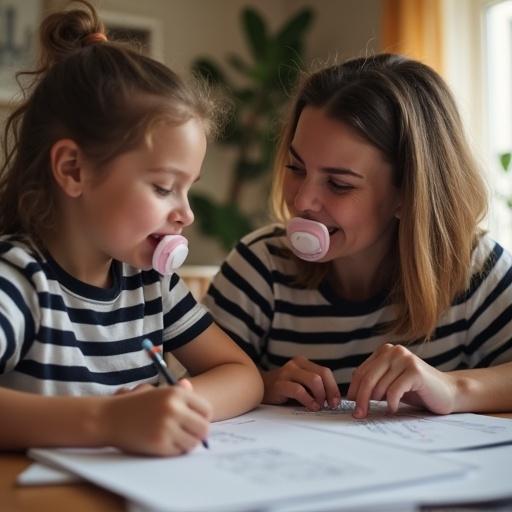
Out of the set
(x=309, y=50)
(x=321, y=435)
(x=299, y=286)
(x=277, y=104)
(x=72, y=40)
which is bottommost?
(x=321, y=435)

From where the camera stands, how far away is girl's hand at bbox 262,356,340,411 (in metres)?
1.14

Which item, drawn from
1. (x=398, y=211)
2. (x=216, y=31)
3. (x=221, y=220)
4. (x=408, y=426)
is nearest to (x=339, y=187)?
(x=398, y=211)

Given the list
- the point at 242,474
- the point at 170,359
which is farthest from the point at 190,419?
the point at 170,359

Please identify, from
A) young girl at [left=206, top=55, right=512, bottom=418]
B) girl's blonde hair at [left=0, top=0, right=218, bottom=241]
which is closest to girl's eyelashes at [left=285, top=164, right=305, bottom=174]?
young girl at [left=206, top=55, right=512, bottom=418]

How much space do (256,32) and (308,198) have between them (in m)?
2.61

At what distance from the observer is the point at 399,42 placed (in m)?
2.79

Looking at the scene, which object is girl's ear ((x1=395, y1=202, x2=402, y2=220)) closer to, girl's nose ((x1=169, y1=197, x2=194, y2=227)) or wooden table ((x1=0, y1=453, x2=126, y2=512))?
girl's nose ((x1=169, y1=197, x2=194, y2=227))

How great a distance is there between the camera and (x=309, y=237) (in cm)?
128

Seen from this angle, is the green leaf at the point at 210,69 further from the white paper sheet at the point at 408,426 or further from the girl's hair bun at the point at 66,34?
the white paper sheet at the point at 408,426

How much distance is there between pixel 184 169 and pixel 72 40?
333 mm

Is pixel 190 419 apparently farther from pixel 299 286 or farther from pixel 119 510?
pixel 299 286

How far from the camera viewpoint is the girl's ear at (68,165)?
3.54ft

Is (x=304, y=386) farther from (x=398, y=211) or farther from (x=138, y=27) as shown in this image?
(x=138, y=27)

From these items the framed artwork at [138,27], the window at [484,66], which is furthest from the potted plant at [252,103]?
the window at [484,66]
